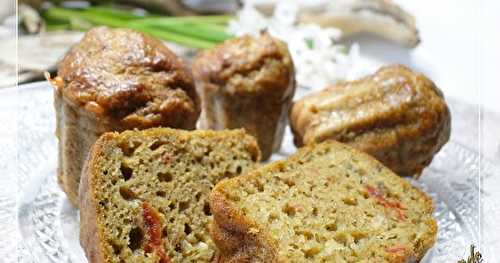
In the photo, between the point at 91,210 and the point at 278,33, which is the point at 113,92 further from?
the point at 278,33

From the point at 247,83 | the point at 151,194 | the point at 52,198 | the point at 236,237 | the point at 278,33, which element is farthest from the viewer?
the point at 278,33

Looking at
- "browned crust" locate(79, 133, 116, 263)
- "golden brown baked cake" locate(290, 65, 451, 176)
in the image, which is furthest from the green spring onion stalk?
"browned crust" locate(79, 133, 116, 263)

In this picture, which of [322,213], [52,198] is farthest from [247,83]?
[52,198]

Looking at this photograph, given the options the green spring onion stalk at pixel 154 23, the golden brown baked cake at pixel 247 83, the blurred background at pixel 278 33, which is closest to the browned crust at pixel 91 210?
the golden brown baked cake at pixel 247 83

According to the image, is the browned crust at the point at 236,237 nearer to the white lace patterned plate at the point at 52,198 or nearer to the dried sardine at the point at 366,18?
the white lace patterned plate at the point at 52,198

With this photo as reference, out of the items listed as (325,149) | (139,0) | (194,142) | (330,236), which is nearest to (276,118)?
(325,149)

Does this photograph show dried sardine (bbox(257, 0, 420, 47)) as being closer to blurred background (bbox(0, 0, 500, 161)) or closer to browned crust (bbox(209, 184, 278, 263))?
blurred background (bbox(0, 0, 500, 161))

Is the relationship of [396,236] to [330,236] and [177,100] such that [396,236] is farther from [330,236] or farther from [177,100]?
[177,100]
